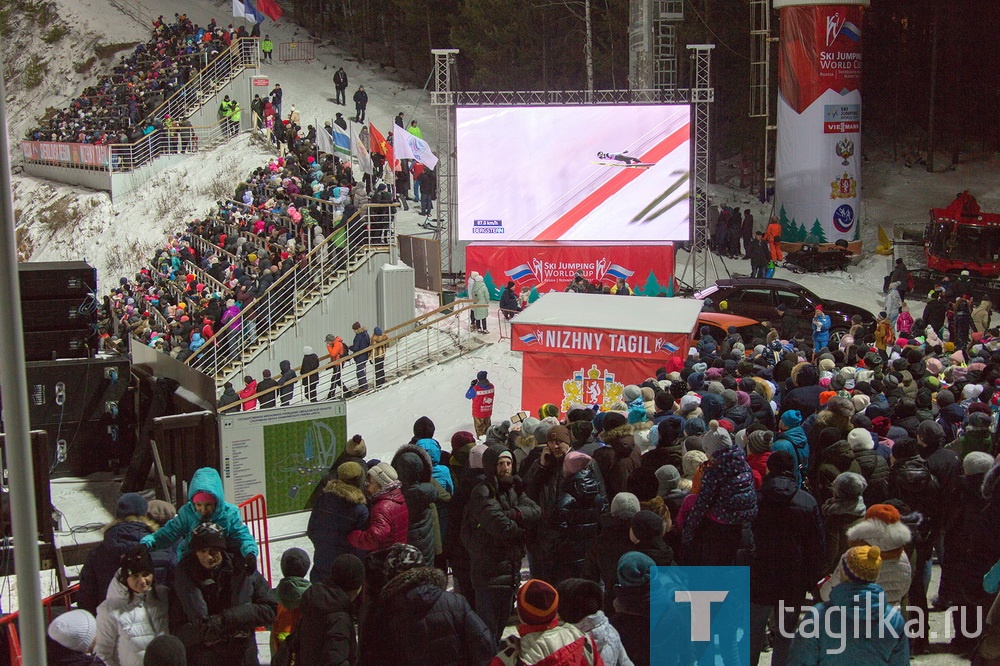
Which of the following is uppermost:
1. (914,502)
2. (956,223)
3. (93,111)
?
(93,111)

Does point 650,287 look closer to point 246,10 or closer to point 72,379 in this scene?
point 72,379

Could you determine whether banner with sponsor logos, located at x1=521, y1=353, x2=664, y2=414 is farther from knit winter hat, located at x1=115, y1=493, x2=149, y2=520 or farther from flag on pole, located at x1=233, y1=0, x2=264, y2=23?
flag on pole, located at x1=233, y1=0, x2=264, y2=23

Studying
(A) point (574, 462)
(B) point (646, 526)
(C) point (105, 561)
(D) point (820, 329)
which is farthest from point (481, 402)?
(C) point (105, 561)

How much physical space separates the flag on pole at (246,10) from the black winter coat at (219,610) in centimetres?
3302

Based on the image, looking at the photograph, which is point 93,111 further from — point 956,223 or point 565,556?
point 565,556

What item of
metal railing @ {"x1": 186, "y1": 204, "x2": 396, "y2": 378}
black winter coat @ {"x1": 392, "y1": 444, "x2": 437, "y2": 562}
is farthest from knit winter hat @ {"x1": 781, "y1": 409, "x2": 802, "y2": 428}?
metal railing @ {"x1": 186, "y1": 204, "x2": 396, "y2": 378}

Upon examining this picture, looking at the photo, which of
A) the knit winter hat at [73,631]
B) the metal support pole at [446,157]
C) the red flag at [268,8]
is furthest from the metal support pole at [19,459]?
the red flag at [268,8]

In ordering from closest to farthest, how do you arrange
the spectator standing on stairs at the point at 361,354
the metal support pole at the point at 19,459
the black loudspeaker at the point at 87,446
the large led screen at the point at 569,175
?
the metal support pole at the point at 19,459
the black loudspeaker at the point at 87,446
the spectator standing on stairs at the point at 361,354
the large led screen at the point at 569,175

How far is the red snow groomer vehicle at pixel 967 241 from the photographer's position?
89.1 feet

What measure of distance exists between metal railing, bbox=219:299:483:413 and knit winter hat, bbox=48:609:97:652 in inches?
482

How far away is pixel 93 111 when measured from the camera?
135ft

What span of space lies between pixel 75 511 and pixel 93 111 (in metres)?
32.4

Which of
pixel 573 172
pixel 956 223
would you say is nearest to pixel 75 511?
pixel 573 172

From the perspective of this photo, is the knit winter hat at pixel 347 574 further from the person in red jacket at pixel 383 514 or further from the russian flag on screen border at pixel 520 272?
the russian flag on screen border at pixel 520 272
